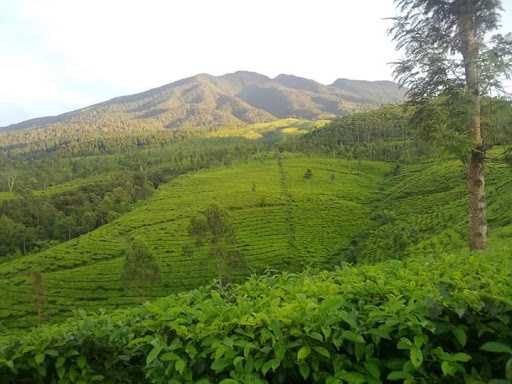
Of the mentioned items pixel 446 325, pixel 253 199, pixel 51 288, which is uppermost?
pixel 446 325

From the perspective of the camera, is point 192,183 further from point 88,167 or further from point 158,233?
point 88,167

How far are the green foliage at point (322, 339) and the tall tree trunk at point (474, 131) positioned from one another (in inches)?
499

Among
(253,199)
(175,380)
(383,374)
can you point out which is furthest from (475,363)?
(253,199)

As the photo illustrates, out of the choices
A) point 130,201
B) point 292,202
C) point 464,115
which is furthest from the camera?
point 130,201

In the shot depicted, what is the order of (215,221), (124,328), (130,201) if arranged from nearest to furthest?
(124,328) → (215,221) → (130,201)

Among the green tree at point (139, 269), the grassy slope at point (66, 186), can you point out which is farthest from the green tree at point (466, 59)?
the grassy slope at point (66, 186)

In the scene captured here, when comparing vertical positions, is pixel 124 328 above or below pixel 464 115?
below

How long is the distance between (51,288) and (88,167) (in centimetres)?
13055

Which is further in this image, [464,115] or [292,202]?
[292,202]

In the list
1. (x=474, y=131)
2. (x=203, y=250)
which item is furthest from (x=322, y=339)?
(x=203, y=250)

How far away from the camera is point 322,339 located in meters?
3.20

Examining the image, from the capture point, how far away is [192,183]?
128 metres

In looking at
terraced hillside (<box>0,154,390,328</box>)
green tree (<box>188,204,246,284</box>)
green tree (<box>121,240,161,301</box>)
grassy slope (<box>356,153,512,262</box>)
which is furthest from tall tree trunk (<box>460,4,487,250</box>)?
green tree (<box>188,204,246,284</box>)

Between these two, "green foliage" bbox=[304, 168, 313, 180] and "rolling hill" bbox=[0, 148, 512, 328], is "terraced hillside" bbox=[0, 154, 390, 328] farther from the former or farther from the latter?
"green foliage" bbox=[304, 168, 313, 180]
